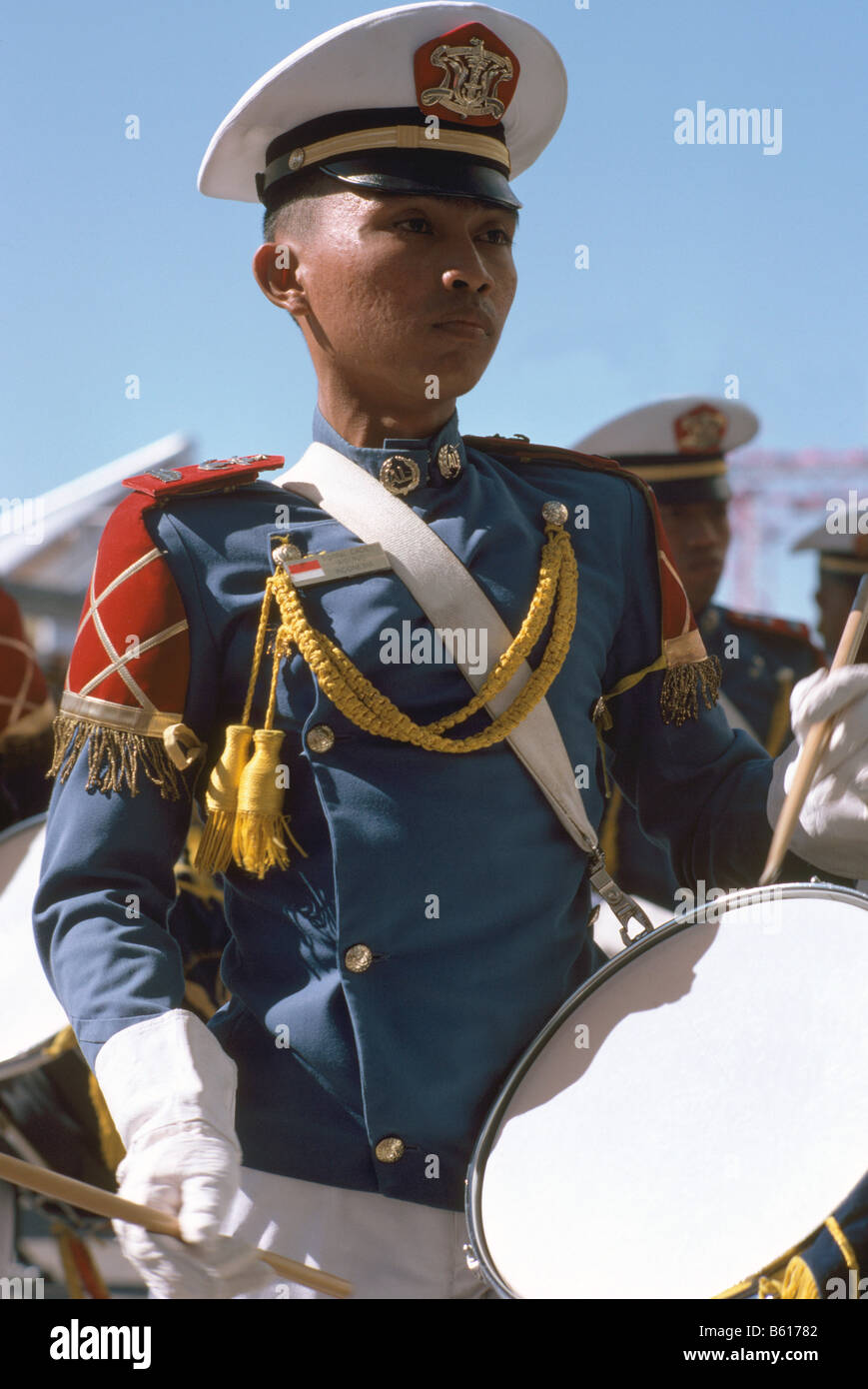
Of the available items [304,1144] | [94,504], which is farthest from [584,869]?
[94,504]

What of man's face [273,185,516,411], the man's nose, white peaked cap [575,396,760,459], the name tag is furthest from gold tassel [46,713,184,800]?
white peaked cap [575,396,760,459]

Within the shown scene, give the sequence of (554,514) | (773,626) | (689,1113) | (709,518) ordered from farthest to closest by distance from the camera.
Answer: (773,626) < (709,518) < (554,514) < (689,1113)

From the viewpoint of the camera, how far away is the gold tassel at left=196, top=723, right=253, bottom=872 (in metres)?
2.29

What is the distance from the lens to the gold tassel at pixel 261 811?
7.44 feet

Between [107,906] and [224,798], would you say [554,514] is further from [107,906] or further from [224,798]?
[107,906]

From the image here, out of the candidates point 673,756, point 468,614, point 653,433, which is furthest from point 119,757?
point 653,433

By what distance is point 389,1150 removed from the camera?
2.25 m

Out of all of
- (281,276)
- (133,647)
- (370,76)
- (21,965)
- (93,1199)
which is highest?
(370,76)

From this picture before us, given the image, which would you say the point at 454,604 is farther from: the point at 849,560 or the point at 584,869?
the point at 849,560

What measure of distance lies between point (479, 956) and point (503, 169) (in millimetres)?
1171

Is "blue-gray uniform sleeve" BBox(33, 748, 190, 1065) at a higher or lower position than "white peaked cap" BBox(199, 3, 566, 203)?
lower

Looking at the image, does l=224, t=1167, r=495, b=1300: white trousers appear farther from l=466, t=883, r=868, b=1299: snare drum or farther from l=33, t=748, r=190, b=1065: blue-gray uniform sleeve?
l=33, t=748, r=190, b=1065: blue-gray uniform sleeve

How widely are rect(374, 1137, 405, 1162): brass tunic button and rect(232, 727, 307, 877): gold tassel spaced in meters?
0.40

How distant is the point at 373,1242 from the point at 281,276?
144 centimetres
